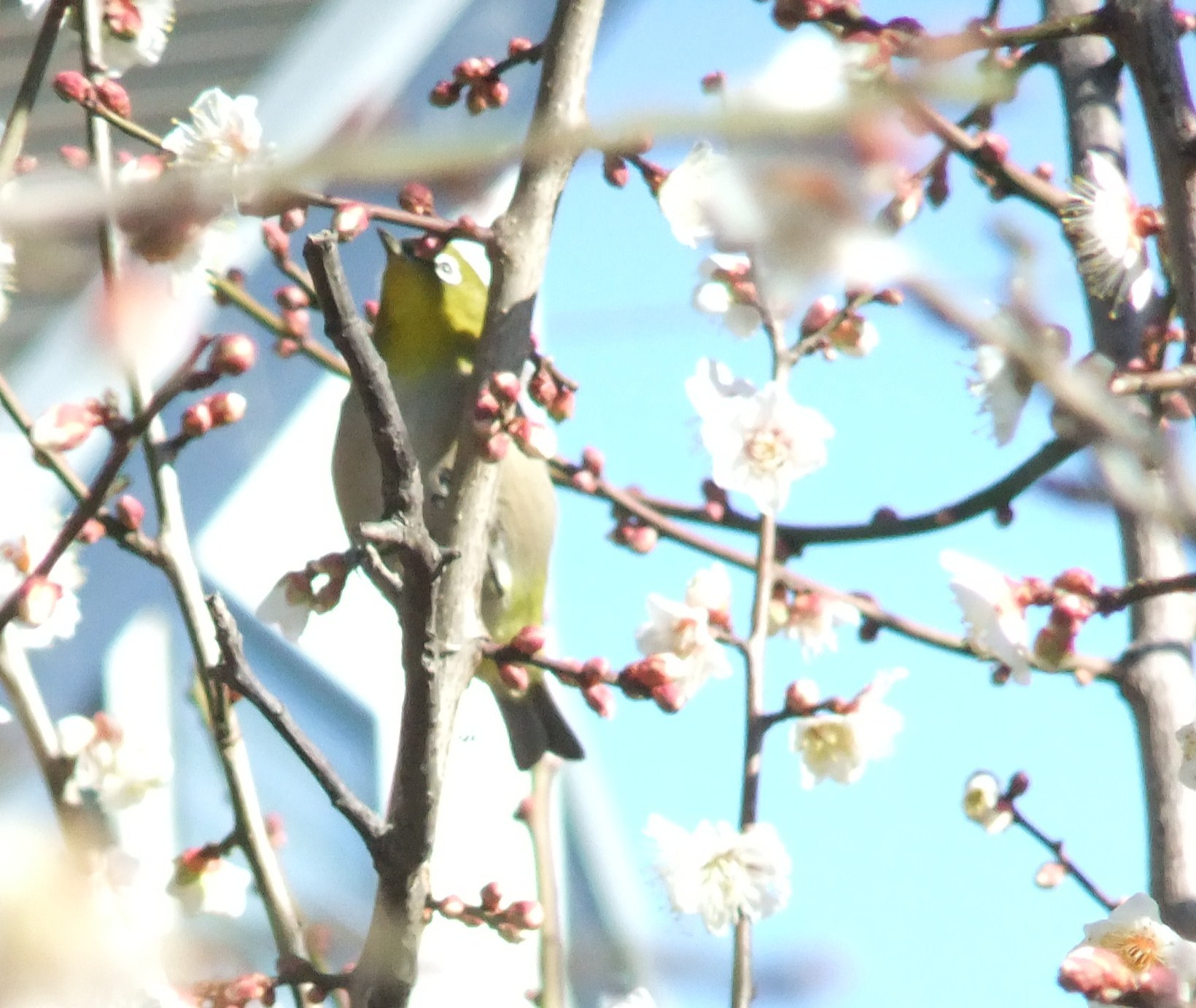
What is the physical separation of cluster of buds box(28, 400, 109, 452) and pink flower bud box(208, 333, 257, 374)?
0.12 metres

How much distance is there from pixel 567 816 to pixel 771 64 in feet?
14.0

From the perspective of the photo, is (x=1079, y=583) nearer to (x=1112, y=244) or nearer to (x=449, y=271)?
(x=1112, y=244)

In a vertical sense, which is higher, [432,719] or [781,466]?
[781,466]

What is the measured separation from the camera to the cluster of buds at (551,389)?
1.60m

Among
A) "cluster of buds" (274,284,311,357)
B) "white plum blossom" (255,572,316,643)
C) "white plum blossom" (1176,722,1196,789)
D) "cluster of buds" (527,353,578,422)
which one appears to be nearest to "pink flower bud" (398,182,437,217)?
"cluster of buds" (527,353,578,422)

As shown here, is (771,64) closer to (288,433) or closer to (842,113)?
(842,113)

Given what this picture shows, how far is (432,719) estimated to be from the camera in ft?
3.72

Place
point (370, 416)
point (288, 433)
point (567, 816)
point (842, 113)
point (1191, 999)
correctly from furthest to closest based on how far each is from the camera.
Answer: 1. point (567, 816)
2. point (288, 433)
3. point (1191, 999)
4. point (370, 416)
5. point (842, 113)

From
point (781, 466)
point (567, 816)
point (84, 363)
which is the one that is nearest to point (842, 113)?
point (84, 363)

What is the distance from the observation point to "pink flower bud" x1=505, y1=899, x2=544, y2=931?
1481 mm

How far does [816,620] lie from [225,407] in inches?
32.1

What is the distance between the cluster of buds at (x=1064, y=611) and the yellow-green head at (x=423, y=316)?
1.01 metres

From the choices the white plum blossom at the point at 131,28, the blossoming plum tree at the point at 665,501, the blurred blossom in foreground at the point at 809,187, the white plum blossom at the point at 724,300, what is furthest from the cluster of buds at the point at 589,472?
the blurred blossom in foreground at the point at 809,187

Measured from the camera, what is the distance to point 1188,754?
1.49 meters
